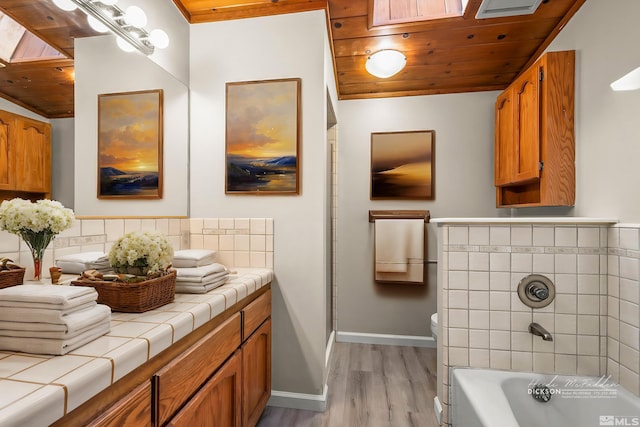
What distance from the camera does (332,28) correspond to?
2.02m

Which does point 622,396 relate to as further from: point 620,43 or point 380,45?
point 380,45

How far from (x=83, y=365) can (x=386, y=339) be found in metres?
2.58

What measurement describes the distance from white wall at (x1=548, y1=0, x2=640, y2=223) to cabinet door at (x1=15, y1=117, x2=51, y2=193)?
7.71 ft

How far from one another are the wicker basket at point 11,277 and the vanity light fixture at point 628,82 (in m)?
2.42

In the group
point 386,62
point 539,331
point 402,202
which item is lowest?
point 539,331

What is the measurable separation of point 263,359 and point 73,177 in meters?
1.26

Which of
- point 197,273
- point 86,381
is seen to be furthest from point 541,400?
point 86,381

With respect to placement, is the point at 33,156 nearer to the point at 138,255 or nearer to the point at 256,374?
the point at 138,255

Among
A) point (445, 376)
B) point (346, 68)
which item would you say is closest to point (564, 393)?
point (445, 376)

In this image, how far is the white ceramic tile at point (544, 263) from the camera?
1.54m

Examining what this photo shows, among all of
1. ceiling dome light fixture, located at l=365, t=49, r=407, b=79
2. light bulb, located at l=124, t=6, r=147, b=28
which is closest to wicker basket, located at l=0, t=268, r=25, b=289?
light bulb, located at l=124, t=6, r=147, b=28

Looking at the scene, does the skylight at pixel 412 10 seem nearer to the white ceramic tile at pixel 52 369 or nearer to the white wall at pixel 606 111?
the white wall at pixel 606 111

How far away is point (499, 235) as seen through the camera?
1593 millimetres

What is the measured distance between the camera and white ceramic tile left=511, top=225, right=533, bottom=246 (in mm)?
1565
